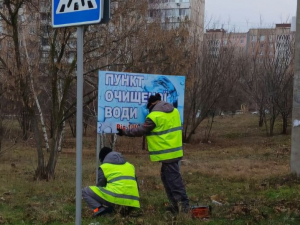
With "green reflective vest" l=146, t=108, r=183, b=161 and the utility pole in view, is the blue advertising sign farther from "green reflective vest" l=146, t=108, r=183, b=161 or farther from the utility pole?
the utility pole

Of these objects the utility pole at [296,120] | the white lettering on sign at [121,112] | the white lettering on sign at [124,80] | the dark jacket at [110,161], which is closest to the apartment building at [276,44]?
the utility pole at [296,120]

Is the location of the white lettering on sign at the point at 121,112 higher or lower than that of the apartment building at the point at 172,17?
lower

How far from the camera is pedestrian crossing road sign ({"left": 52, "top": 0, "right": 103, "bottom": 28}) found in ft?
11.4

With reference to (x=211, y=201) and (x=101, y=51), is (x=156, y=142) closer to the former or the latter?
(x=211, y=201)

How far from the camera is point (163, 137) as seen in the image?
614 centimetres

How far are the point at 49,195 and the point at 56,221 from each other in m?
2.75

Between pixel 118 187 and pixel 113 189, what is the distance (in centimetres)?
8

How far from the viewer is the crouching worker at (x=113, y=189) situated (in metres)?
6.00

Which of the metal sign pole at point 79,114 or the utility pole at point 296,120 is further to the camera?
the utility pole at point 296,120

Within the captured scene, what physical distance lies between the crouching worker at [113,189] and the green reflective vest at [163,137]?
488 mm

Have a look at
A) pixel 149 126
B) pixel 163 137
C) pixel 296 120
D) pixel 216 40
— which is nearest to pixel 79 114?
pixel 149 126

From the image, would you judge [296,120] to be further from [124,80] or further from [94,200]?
[94,200]

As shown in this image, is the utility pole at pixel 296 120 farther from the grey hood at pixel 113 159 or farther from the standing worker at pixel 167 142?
the grey hood at pixel 113 159

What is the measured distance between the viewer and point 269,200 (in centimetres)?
690
